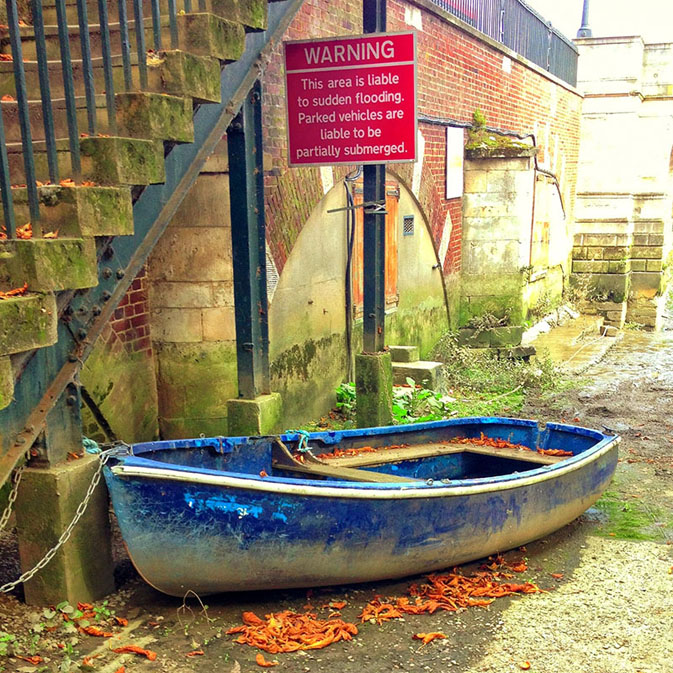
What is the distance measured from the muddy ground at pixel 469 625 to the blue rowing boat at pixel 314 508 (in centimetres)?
21

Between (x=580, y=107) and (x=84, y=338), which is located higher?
(x=580, y=107)

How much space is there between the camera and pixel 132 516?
414cm

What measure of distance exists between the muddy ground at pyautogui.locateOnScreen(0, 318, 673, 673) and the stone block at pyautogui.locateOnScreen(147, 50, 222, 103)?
9.65 feet

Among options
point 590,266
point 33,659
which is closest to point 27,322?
point 33,659

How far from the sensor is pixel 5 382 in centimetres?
323

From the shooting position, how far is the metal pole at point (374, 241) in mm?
6520

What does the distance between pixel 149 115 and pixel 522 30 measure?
43.9ft

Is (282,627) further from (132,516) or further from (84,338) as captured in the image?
(84,338)

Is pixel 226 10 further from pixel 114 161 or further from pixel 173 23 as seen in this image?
pixel 114 161

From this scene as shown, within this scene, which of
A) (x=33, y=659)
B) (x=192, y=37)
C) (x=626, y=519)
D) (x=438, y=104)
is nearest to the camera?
(x=33, y=659)

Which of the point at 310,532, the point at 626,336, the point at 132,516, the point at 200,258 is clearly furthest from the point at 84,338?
the point at 626,336

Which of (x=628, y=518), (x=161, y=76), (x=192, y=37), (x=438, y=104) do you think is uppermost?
(x=438, y=104)

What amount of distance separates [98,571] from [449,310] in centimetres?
902

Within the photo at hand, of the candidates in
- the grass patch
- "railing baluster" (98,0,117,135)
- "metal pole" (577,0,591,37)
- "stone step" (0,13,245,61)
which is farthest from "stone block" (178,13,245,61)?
"metal pole" (577,0,591,37)
